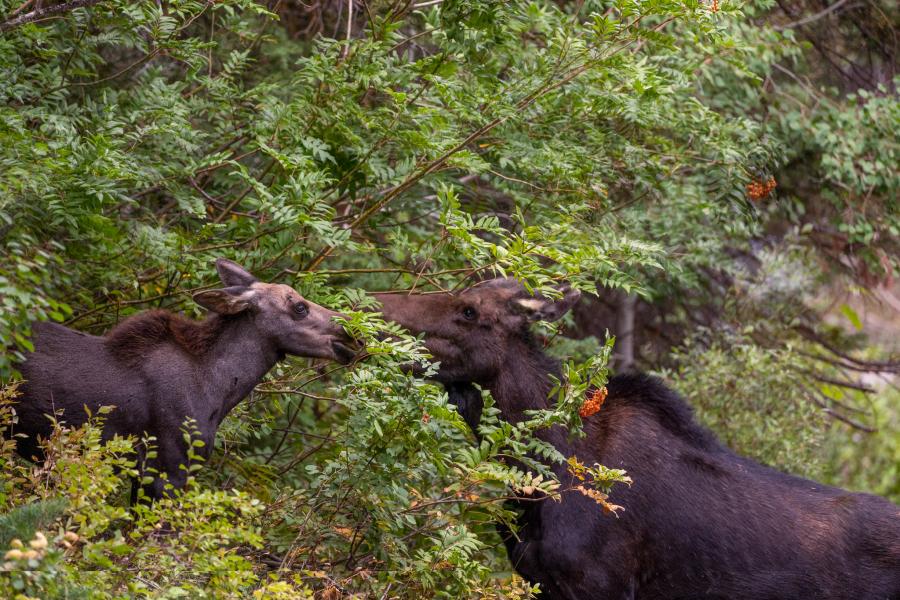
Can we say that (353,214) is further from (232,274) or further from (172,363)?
(172,363)

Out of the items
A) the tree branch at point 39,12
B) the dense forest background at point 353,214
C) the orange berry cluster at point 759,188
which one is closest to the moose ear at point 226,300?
the dense forest background at point 353,214

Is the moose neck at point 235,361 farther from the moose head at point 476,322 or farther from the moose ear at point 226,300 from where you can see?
the moose head at point 476,322

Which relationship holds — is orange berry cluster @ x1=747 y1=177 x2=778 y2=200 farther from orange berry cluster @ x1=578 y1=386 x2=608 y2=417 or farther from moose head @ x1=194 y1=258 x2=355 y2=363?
moose head @ x1=194 y1=258 x2=355 y2=363

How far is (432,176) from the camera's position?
26.1ft

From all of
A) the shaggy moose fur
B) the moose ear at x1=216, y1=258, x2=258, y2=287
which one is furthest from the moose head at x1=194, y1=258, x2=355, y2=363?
the shaggy moose fur

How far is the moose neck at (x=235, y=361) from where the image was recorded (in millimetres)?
6781

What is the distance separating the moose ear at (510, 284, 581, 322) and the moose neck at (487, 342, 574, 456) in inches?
11.1

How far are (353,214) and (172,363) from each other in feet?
7.02

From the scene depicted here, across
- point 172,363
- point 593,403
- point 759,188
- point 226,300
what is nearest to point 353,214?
point 226,300

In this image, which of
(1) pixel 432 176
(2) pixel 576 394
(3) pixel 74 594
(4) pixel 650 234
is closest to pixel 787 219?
(4) pixel 650 234

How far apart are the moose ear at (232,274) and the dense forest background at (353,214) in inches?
15.2

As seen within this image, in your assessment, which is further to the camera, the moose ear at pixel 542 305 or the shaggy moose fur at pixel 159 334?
the moose ear at pixel 542 305

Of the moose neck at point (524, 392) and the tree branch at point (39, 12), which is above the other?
the tree branch at point (39, 12)

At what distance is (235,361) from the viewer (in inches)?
270
